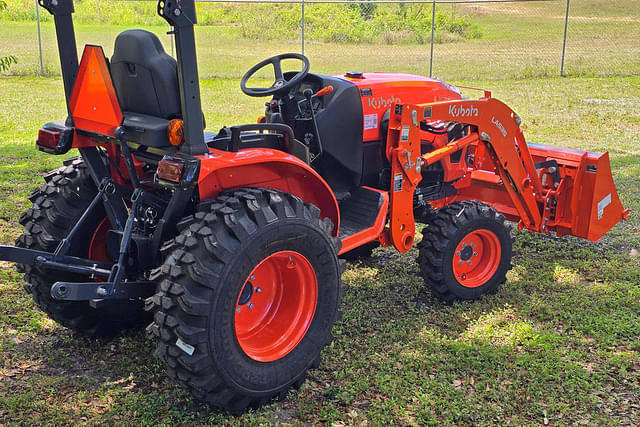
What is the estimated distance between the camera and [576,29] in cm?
2138

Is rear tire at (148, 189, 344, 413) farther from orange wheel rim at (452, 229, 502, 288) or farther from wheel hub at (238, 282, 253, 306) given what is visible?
orange wheel rim at (452, 229, 502, 288)

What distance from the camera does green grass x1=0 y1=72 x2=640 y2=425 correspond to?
3.45 m

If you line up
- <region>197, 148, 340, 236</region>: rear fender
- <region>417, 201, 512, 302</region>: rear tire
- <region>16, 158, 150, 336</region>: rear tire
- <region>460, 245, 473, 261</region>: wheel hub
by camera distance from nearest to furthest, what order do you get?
1. <region>197, 148, 340, 236</region>: rear fender
2. <region>16, 158, 150, 336</region>: rear tire
3. <region>417, 201, 512, 302</region>: rear tire
4. <region>460, 245, 473, 261</region>: wheel hub

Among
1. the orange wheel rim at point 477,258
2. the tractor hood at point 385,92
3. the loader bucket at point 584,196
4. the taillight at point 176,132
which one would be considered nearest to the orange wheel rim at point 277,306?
the taillight at point 176,132

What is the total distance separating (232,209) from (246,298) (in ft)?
1.95

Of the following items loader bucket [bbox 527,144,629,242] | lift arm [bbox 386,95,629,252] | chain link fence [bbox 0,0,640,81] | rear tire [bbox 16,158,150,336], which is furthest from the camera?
chain link fence [bbox 0,0,640,81]

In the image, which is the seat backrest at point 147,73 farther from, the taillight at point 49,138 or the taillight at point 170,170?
the taillight at point 49,138

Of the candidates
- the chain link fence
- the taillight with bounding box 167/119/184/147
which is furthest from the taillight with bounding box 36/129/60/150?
the chain link fence

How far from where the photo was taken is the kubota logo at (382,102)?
464cm

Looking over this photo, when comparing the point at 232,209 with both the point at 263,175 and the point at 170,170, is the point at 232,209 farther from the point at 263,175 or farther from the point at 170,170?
the point at 263,175

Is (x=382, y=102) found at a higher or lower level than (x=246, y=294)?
higher

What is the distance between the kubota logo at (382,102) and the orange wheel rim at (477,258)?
42.4 inches

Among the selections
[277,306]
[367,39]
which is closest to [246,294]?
[277,306]

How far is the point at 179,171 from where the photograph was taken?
3.13 meters
